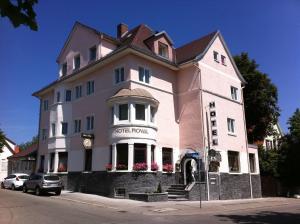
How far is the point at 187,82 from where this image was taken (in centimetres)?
2867

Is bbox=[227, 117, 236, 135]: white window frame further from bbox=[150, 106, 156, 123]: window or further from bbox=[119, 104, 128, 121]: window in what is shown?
bbox=[119, 104, 128, 121]: window

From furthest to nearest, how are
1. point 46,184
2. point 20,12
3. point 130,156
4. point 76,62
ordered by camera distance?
point 76,62 < point 46,184 < point 130,156 < point 20,12

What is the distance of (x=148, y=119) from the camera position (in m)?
25.1

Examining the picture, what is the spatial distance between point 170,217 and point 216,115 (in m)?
14.5

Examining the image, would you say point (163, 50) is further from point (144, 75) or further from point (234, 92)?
point (234, 92)

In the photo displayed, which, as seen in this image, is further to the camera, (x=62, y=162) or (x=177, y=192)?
(x=62, y=162)

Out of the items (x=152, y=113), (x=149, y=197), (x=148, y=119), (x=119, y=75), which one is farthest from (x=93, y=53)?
(x=149, y=197)

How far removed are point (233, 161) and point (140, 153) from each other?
31.7ft

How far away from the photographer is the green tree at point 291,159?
34.9 metres

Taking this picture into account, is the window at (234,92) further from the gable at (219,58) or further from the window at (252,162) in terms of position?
the window at (252,162)

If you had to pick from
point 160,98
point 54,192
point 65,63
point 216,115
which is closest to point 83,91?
point 65,63

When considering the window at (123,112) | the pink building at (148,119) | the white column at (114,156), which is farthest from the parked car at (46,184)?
the window at (123,112)

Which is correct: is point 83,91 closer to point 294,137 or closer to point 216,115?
point 216,115

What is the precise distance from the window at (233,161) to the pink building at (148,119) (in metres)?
0.10
